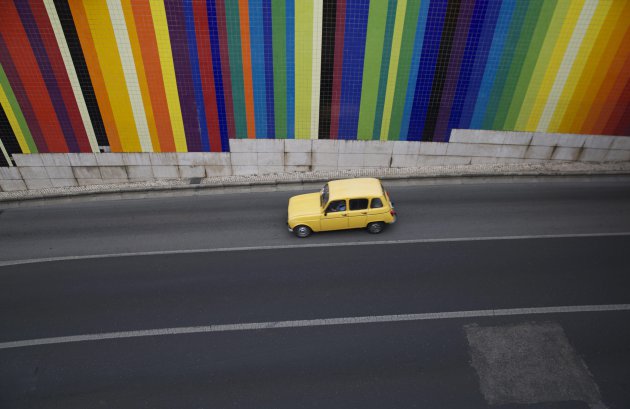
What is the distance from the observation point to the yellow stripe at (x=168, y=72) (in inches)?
507

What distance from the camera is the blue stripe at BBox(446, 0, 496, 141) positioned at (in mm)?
12844

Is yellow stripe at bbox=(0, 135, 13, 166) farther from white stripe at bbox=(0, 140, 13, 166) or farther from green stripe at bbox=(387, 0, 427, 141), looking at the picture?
green stripe at bbox=(387, 0, 427, 141)

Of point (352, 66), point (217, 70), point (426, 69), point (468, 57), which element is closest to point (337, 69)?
point (352, 66)

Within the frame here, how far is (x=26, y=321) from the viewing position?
10.1 meters

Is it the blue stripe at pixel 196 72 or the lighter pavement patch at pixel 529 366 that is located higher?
the blue stripe at pixel 196 72

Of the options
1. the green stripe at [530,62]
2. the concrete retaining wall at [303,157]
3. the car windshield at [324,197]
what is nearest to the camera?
the car windshield at [324,197]

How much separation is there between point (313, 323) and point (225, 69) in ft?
29.8

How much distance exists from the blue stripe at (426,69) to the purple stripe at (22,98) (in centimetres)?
1359

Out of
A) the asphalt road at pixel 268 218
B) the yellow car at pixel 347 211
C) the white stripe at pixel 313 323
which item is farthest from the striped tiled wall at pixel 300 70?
the white stripe at pixel 313 323

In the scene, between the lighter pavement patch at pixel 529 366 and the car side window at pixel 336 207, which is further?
the car side window at pixel 336 207

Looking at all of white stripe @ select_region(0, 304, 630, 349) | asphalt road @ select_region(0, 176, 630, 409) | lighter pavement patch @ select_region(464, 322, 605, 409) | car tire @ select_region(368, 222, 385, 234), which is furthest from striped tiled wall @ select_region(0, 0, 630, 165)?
lighter pavement patch @ select_region(464, 322, 605, 409)

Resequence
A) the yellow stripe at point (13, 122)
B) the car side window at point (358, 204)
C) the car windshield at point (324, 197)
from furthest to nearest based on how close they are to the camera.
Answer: the yellow stripe at point (13, 122) < the car windshield at point (324, 197) < the car side window at point (358, 204)

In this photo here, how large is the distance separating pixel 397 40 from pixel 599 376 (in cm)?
1074

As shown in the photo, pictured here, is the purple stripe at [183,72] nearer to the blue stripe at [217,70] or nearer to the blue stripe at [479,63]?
the blue stripe at [217,70]
